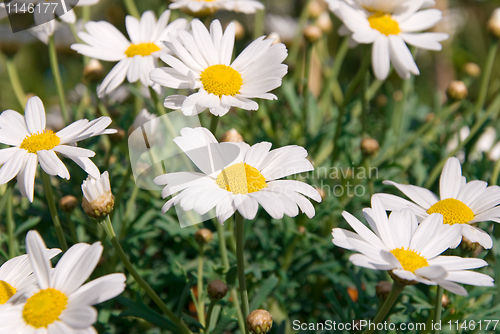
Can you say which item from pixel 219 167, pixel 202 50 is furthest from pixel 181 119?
pixel 219 167

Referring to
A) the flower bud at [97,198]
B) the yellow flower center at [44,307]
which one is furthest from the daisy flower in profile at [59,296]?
the flower bud at [97,198]

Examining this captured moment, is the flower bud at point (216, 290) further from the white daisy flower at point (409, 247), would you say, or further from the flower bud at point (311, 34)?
the flower bud at point (311, 34)

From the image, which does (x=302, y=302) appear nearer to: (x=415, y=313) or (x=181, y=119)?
(x=415, y=313)

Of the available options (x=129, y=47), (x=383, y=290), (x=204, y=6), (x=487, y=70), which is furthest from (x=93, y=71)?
(x=487, y=70)

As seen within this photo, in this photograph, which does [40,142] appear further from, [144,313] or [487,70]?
[487,70]

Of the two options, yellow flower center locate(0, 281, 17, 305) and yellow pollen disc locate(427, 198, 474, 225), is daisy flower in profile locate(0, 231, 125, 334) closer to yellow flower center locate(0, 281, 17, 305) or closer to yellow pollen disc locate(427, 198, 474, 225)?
yellow flower center locate(0, 281, 17, 305)

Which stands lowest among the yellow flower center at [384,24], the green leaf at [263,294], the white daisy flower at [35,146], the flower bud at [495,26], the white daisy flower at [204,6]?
the green leaf at [263,294]
